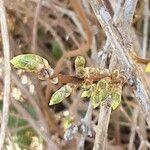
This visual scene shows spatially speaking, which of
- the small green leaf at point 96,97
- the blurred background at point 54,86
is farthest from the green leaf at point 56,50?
the small green leaf at point 96,97

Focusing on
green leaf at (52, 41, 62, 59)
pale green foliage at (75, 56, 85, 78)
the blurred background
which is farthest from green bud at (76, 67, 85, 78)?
green leaf at (52, 41, 62, 59)

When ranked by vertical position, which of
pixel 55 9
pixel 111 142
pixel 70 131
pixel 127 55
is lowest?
pixel 111 142

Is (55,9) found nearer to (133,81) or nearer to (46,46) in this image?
(46,46)

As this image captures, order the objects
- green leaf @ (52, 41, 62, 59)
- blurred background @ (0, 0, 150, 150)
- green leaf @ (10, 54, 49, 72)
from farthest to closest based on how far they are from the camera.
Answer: green leaf @ (52, 41, 62, 59), blurred background @ (0, 0, 150, 150), green leaf @ (10, 54, 49, 72)

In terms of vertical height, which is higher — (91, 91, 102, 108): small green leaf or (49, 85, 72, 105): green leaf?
(49, 85, 72, 105): green leaf

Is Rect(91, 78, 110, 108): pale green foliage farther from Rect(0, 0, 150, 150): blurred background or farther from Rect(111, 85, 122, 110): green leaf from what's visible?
Rect(0, 0, 150, 150): blurred background

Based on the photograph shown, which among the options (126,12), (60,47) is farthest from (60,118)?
(126,12)

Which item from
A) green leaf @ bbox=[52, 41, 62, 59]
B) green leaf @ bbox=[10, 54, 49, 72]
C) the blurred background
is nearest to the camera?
green leaf @ bbox=[10, 54, 49, 72]
